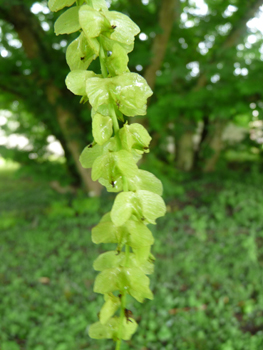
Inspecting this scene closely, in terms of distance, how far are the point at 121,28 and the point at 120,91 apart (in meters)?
0.10

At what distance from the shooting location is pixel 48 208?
6.04 m

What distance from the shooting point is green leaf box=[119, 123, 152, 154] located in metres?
0.44

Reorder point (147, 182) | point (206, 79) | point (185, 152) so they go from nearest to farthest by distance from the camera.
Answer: point (147, 182) < point (206, 79) < point (185, 152)

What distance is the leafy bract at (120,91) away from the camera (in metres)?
0.42

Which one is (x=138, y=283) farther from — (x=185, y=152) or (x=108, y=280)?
(x=185, y=152)

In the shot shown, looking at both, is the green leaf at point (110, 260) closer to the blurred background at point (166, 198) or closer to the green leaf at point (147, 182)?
the green leaf at point (147, 182)

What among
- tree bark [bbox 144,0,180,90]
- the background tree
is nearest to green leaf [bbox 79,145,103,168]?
the background tree

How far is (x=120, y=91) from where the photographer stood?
432 mm

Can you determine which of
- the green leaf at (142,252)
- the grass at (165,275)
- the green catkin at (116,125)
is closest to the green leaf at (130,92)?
the green catkin at (116,125)

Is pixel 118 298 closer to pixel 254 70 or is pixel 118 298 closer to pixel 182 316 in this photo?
pixel 182 316

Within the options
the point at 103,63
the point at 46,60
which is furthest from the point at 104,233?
the point at 46,60

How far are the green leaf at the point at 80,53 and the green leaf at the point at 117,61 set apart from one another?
0.03 m

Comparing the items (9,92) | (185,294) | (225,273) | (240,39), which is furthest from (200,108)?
(9,92)

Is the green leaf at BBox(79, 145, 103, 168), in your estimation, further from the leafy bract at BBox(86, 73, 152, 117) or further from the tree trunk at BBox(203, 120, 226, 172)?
the tree trunk at BBox(203, 120, 226, 172)
